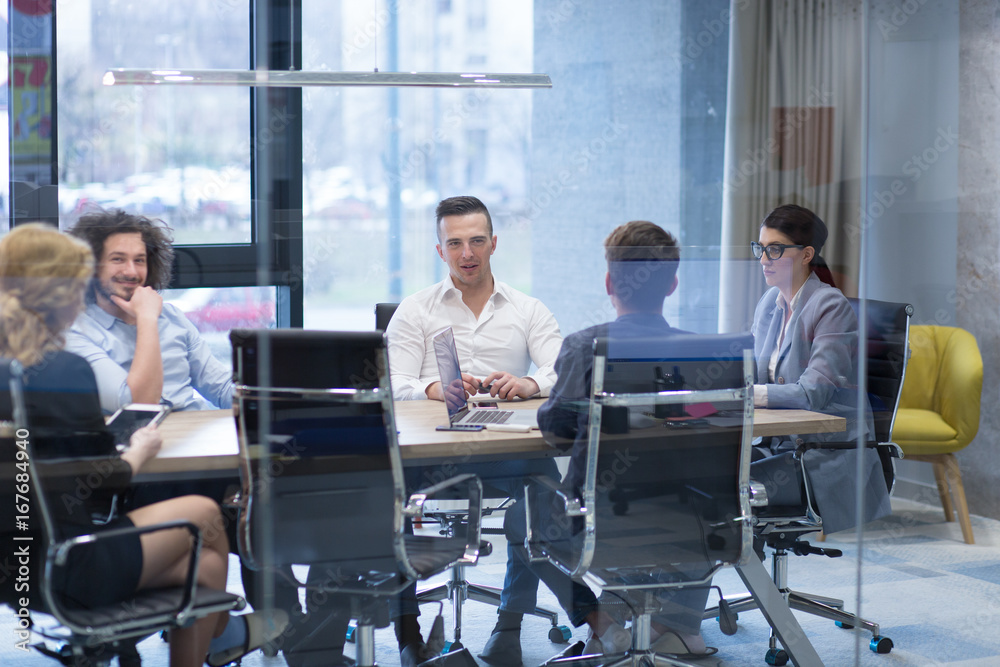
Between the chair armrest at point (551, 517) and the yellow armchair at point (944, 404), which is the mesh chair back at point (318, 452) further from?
the yellow armchair at point (944, 404)

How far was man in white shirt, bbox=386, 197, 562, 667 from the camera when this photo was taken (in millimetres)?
2750

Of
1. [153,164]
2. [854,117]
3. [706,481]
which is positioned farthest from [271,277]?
[854,117]

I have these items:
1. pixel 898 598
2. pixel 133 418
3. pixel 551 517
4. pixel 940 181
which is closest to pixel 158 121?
pixel 133 418

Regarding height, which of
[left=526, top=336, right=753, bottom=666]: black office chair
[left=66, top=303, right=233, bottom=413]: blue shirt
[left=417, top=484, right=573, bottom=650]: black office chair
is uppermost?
[left=66, top=303, right=233, bottom=413]: blue shirt

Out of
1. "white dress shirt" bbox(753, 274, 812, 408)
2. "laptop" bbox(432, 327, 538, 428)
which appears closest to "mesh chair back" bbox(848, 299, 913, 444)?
"white dress shirt" bbox(753, 274, 812, 408)

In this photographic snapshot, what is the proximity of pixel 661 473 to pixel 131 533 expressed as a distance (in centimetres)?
131

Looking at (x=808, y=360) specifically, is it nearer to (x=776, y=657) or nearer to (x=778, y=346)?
(x=778, y=346)

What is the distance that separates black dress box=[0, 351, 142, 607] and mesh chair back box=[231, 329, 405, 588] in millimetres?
297

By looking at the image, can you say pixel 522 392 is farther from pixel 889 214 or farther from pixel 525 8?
pixel 889 214

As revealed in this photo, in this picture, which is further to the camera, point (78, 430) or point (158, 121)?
point (158, 121)

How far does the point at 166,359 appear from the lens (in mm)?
2340

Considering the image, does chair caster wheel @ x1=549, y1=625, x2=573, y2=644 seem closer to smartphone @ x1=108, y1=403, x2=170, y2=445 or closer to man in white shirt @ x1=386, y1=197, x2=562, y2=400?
man in white shirt @ x1=386, y1=197, x2=562, y2=400

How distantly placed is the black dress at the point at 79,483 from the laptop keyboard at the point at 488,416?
953 mm

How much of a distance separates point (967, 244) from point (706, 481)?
1529 millimetres
